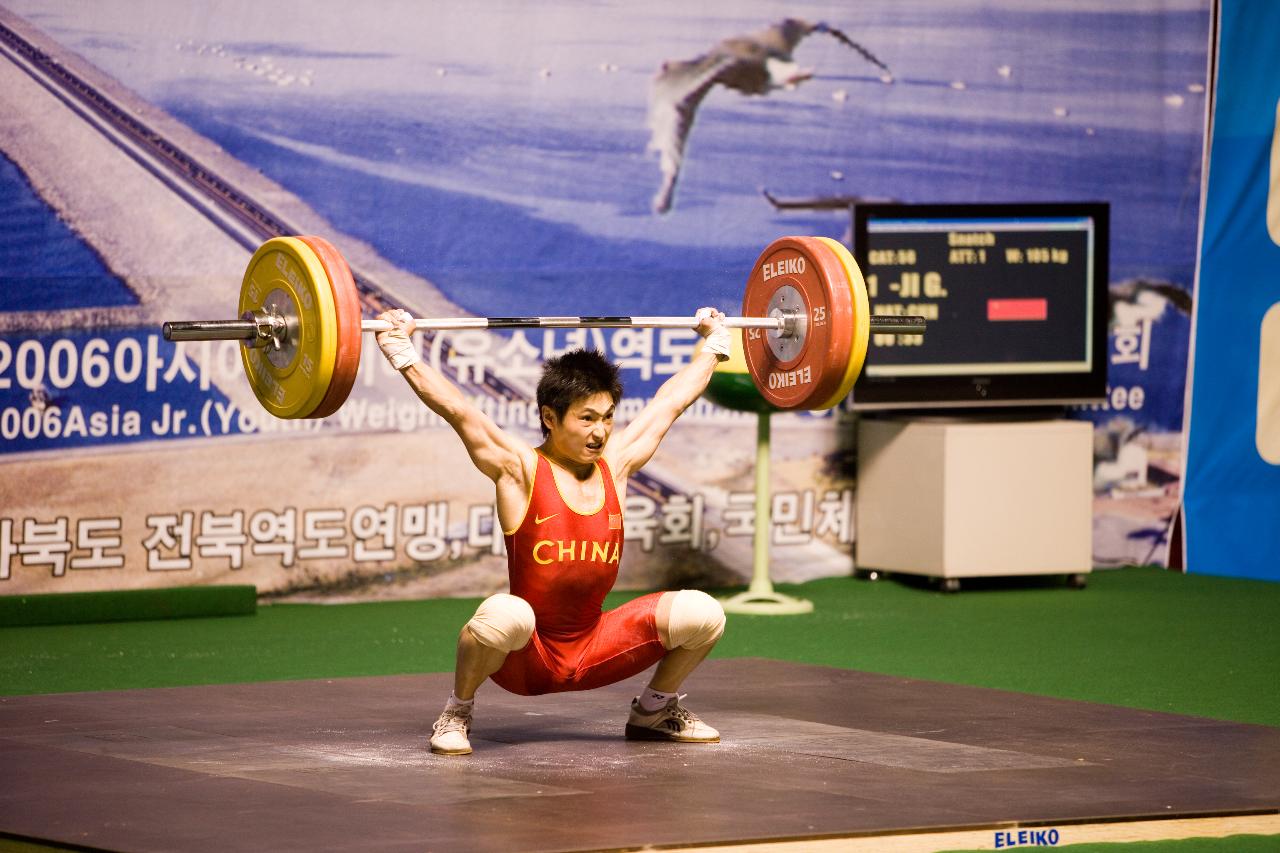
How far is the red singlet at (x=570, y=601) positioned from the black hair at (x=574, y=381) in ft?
0.53

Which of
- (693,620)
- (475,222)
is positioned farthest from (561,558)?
(475,222)

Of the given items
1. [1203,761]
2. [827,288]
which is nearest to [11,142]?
[827,288]

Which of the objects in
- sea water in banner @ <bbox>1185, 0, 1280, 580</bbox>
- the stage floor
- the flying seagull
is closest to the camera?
the stage floor

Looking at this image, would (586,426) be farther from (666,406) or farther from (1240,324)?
(1240,324)

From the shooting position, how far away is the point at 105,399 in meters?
7.37

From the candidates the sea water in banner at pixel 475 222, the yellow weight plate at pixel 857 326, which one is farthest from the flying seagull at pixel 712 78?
the yellow weight plate at pixel 857 326

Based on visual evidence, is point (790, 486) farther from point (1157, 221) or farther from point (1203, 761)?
point (1203, 761)

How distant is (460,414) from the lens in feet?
15.7

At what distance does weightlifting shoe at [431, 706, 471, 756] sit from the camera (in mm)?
4828

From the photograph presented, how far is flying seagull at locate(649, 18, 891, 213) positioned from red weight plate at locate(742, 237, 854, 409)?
2.56m

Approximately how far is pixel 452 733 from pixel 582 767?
1.21ft

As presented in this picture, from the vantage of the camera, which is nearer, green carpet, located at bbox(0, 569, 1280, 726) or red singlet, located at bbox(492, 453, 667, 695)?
red singlet, located at bbox(492, 453, 667, 695)

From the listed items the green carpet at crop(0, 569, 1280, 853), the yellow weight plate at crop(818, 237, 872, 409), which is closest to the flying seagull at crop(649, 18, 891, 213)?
the green carpet at crop(0, 569, 1280, 853)

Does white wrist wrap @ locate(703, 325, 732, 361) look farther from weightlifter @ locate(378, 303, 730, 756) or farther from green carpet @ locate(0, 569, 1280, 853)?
green carpet @ locate(0, 569, 1280, 853)
